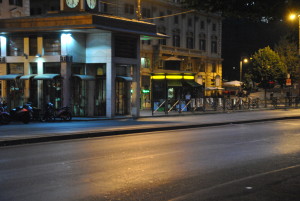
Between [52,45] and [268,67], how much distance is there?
43.9 metres

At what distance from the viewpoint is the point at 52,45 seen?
2612cm

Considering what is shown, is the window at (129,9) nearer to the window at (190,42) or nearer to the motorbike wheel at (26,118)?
the window at (190,42)

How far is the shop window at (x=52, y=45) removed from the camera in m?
26.0

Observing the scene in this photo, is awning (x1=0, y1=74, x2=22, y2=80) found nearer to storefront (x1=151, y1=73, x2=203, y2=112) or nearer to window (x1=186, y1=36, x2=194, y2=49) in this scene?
storefront (x1=151, y1=73, x2=203, y2=112)

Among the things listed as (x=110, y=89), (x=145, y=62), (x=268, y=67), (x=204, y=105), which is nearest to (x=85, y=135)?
(x=110, y=89)

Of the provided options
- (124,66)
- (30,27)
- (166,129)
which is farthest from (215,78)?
(166,129)

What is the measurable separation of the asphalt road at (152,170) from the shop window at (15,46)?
14946mm

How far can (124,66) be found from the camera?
2875cm

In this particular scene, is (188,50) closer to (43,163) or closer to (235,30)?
(235,30)

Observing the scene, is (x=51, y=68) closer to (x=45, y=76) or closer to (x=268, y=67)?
(x=45, y=76)

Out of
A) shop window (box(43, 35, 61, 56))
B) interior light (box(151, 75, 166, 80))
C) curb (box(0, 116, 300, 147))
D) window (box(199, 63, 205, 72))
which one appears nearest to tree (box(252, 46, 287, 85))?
window (box(199, 63, 205, 72))

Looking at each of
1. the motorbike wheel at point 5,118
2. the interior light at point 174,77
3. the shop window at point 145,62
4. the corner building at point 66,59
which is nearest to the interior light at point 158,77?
the interior light at point 174,77

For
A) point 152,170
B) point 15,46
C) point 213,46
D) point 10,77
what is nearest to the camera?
point 152,170

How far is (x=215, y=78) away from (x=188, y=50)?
938cm
